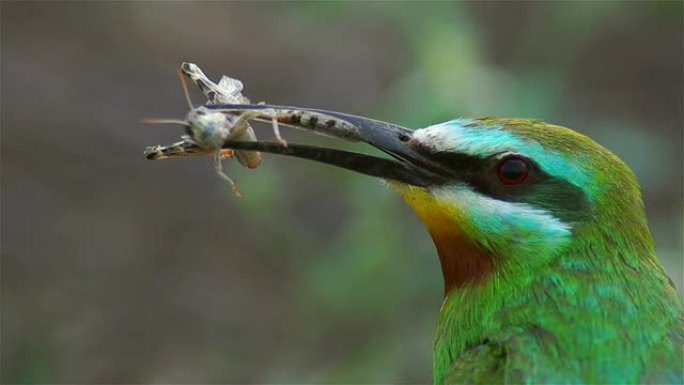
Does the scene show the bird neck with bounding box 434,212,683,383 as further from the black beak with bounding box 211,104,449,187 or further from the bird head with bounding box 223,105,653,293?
the black beak with bounding box 211,104,449,187

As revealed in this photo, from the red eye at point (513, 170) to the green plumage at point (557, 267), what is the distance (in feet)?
0.09

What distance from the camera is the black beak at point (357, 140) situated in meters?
2.31

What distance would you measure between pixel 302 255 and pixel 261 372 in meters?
1.23

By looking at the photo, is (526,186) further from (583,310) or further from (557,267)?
(583,310)

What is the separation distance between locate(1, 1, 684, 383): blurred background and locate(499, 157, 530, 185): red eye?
1.09 meters

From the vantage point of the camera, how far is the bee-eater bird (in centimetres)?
233

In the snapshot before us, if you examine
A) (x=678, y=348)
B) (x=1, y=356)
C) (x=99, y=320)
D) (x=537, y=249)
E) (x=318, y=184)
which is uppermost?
(x=318, y=184)

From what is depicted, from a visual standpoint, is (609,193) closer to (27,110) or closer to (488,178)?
(488,178)

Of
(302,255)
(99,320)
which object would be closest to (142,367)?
(99,320)

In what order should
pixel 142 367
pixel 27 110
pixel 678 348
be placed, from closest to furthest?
1. pixel 678 348
2. pixel 142 367
3. pixel 27 110

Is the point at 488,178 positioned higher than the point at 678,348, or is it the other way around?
the point at 488,178

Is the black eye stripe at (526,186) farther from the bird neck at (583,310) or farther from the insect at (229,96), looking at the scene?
the insect at (229,96)

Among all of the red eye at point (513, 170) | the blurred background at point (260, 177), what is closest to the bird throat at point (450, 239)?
the red eye at point (513, 170)

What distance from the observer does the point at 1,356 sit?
16.6 ft
